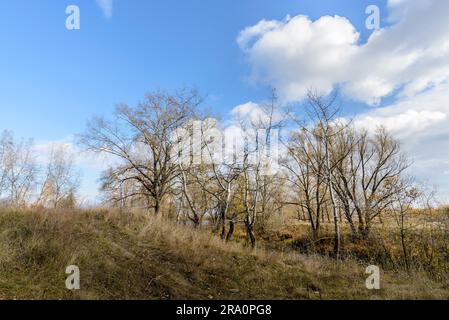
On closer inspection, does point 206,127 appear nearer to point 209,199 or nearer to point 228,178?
point 228,178

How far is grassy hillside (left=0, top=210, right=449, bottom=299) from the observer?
7.70 m

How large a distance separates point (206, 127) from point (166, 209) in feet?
34.6

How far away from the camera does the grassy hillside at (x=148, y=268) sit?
7.70m

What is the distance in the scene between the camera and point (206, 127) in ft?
82.0

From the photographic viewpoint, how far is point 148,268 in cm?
951

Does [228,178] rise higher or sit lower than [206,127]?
lower

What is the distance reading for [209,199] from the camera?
28188mm
